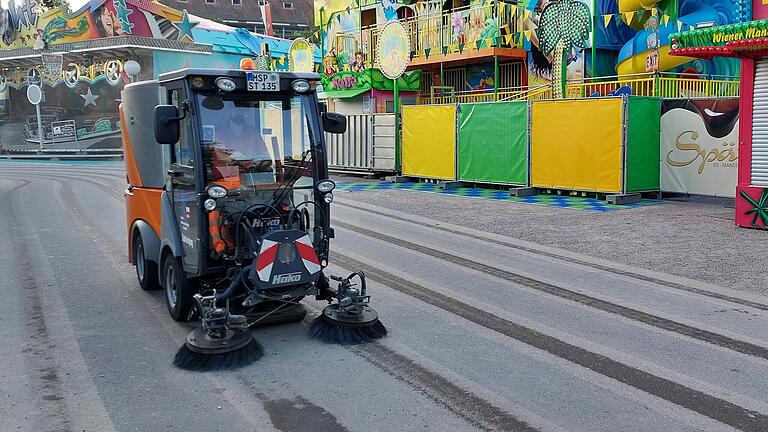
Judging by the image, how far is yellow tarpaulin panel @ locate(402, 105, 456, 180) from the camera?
20.4 meters

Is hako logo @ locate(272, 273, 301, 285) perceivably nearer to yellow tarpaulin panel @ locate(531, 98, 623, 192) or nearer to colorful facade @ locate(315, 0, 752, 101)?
yellow tarpaulin panel @ locate(531, 98, 623, 192)

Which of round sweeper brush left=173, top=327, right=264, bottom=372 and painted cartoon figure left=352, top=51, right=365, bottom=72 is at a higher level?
painted cartoon figure left=352, top=51, right=365, bottom=72

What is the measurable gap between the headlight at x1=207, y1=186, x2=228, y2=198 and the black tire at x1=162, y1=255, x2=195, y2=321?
0.97 meters

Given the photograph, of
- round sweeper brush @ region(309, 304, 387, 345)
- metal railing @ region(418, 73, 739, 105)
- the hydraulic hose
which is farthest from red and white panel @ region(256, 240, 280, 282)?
metal railing @ region(418, 73, 739, 105)

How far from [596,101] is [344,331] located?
11545mm

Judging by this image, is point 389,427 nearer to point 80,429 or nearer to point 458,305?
point 80,429

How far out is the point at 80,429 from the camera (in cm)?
474

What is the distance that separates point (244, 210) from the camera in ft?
21.7

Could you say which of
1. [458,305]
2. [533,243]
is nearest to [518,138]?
[533,243]

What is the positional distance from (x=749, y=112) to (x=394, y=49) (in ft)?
43.5

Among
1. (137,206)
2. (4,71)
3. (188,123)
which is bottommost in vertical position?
(137,206)

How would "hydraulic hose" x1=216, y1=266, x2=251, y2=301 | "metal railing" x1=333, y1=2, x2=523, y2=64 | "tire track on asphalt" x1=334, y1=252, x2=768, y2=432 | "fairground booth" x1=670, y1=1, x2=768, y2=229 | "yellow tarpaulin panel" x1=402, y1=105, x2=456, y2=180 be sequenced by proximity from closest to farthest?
"tire track on asphalt" x1=334, y1=252, x2=768, y2=432
"hydraulic hose" x1=216, y1=266, x2=251, y2=301
"fairground booth" x1=670, y1=1, x2=768, y2=229
"yellow tarpaulin panel" x1=402, y1=105, x2=456, y2=180
"metal railing" x1=333, y1=2, x2=523, y2=64

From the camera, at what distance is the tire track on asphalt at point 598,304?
642 cm

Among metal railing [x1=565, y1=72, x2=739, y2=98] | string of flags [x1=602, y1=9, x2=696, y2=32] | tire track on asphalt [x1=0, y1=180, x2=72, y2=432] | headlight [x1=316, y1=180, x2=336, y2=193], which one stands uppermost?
string of flags [x1=602, y1=9, x2=696, y2=32]
